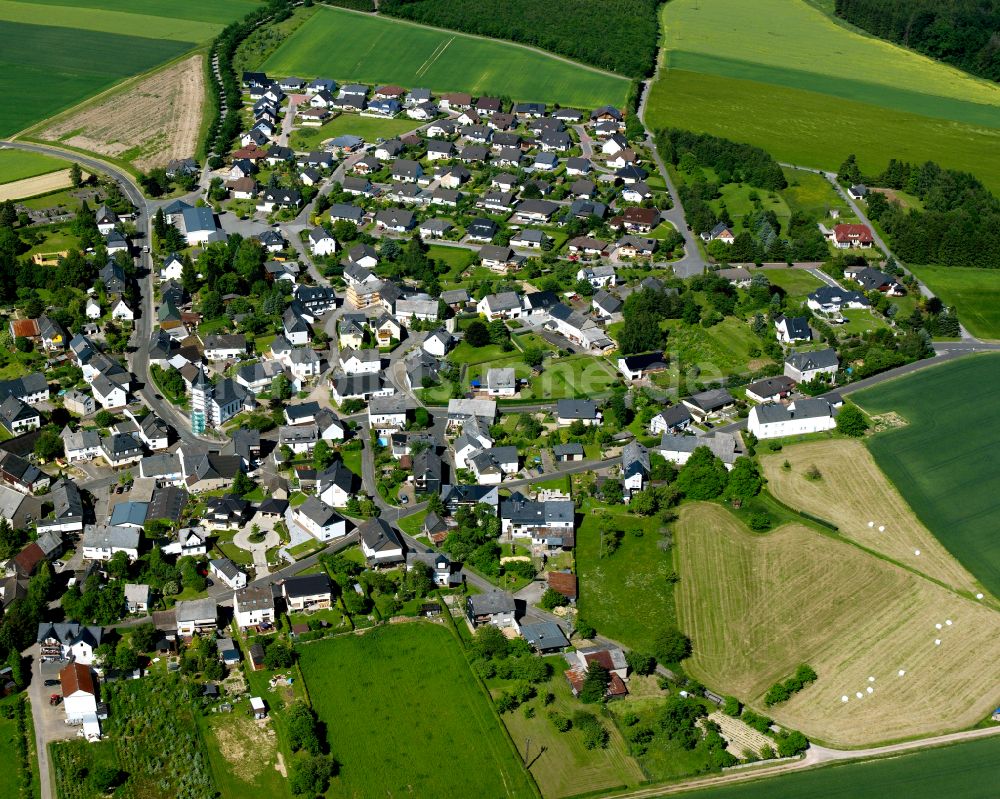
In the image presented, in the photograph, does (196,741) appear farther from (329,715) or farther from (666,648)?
(666,648)

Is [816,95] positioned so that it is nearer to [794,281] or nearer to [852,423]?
[794,281]

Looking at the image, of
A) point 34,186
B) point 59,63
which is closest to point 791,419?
point 34,186

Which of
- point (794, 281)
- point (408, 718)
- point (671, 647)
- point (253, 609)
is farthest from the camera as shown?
point (794, 281)

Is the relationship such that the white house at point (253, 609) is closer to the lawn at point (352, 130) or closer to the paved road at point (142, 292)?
the paved road at point (142, 292)

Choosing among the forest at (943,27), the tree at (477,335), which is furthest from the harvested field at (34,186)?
the forest at (943,27)

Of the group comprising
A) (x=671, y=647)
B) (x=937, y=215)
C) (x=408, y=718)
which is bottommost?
(x=408, y=718)

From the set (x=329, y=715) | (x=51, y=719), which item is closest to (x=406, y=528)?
(x=329, y=715)
